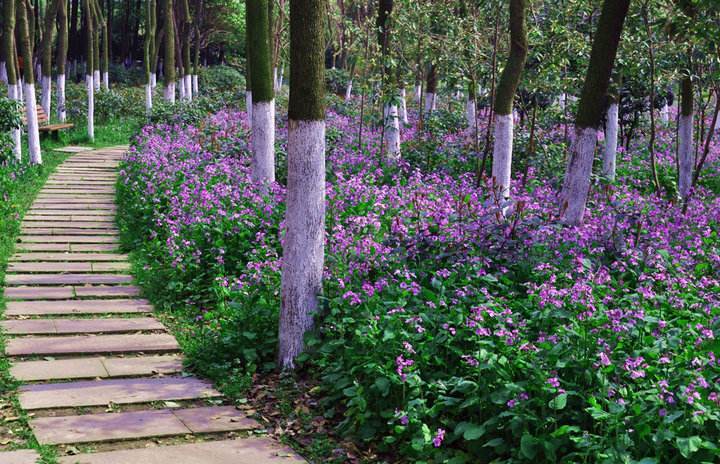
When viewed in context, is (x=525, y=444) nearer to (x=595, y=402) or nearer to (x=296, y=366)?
(x=595, y=402)

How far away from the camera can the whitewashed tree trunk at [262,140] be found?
10.9 m

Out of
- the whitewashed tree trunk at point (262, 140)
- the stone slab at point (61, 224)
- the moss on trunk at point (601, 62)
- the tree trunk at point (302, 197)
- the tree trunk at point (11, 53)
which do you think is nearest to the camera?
the tree trunk at point (302, 197)

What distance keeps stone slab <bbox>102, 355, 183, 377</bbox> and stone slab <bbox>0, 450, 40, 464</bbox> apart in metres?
1.52

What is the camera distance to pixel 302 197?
19.8 feet

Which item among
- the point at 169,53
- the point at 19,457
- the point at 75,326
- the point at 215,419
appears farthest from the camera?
the point at 169,53

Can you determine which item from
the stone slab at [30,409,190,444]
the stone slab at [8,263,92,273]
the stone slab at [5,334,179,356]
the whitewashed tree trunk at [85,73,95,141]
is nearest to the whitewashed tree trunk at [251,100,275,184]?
the stone slab at [8,263,92,273]

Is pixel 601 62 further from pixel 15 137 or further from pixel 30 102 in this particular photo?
pixel 15 137

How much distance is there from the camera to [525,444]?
13.2 feet

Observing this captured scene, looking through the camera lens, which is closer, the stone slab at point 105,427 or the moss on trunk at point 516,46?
the stone slab at point 105,427

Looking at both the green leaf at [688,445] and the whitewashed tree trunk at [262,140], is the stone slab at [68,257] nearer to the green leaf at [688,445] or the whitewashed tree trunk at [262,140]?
the whitewashed tree trunk at [262,140]

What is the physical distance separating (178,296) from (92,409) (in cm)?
304

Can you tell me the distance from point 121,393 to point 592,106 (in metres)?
4.99

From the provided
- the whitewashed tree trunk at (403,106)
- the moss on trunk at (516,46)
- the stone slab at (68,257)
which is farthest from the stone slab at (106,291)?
the whitewashed tree trunk at (403,106)

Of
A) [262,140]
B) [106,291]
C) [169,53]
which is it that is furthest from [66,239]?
[169,53]
